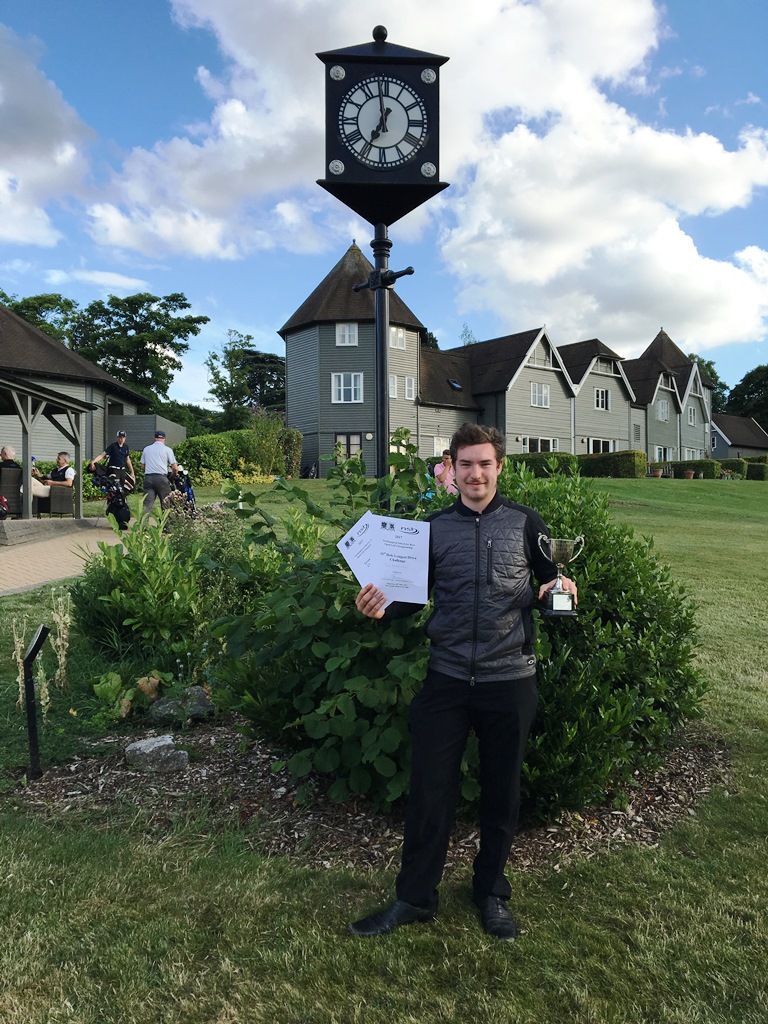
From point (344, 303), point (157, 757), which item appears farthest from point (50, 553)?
point (344, 303)

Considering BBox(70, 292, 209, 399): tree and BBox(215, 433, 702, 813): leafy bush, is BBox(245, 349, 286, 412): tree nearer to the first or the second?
BBox(70, 292, 209, 399): tree

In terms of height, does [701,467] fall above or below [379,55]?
below

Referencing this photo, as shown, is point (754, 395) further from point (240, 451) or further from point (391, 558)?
point (391, 558)

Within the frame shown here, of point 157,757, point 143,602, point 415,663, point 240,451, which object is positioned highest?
point 240,451

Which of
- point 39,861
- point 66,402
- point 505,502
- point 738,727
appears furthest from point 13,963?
point 66,402

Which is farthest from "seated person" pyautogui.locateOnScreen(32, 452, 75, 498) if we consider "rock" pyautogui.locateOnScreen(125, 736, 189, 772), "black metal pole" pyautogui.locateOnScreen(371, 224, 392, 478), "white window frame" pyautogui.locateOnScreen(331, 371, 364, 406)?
"white window frame" pyautogui.locateOnScreen(331, 371, 364, 406)

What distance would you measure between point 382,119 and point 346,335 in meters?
33.0

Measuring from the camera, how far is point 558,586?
8.88ft

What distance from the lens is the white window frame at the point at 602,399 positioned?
148 feet

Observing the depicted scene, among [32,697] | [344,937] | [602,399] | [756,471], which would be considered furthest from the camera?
[602,399]

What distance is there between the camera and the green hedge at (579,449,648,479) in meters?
35.1

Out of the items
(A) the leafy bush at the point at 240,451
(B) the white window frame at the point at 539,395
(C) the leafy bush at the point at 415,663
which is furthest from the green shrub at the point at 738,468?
(C) the leafy bush at the point at 415,663

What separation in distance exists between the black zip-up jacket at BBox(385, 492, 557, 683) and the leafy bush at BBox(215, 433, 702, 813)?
242 millimetres

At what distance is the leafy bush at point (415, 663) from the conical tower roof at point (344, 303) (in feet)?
105
